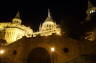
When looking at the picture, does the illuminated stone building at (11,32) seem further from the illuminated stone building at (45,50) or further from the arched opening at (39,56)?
the arched opening at (39,56)

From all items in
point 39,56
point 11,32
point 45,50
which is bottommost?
point 39,56

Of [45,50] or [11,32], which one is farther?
[11,32]

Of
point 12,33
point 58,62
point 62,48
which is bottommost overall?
point 58,62

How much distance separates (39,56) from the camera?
89.7ft

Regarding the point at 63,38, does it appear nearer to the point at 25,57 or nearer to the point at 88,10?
the point at 25,57

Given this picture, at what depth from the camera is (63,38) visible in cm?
2745

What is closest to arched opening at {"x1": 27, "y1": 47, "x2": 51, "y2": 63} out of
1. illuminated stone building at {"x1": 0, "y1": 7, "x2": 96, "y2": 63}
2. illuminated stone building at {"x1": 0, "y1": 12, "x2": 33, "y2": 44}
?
illuminated stone building at {"x1": 0, "y1": 7, "x2": 96, "y2": 63}

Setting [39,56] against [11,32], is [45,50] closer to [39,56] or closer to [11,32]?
[39,56]

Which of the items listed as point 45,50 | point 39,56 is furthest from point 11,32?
point 45,50

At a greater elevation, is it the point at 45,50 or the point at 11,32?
the point at 11,32

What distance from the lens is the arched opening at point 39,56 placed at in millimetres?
26812

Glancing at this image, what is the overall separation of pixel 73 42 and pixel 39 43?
527 centimetres

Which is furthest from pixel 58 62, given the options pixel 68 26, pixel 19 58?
pixel 68 26

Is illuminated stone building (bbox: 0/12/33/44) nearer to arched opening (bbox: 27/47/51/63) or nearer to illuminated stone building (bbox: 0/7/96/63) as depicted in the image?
illuminated stone building (bbox: 0/7/96/63)
